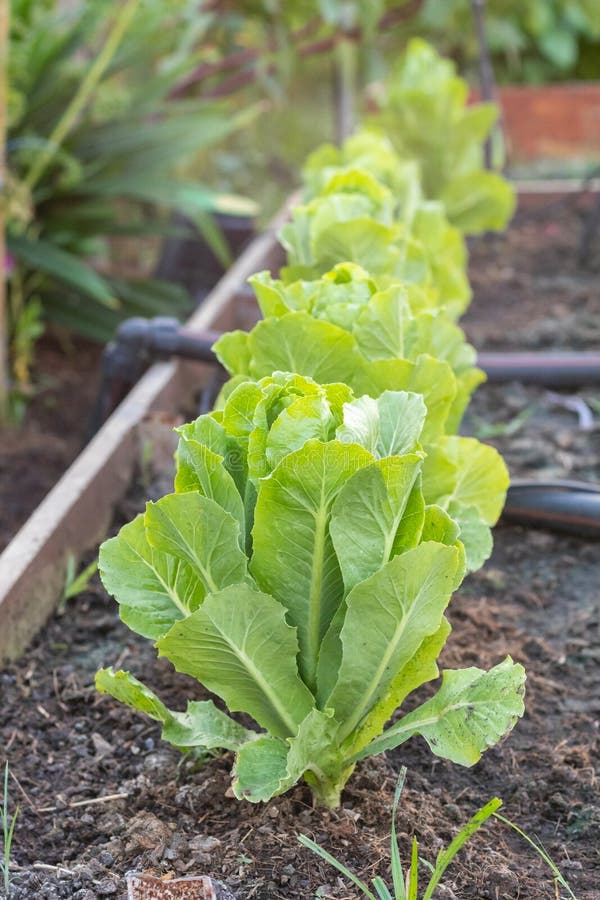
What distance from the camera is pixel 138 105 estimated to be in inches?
169

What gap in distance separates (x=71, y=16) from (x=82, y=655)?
3167 mm

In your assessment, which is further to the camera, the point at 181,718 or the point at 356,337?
the point at 356,337

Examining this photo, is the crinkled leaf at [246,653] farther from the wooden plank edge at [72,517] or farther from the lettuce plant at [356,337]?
the wooden plank edge at [72,517]

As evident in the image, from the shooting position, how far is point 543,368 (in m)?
2.57

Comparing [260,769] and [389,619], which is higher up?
[389,619]

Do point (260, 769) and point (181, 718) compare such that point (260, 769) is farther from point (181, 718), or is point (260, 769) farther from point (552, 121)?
point (552, 121)

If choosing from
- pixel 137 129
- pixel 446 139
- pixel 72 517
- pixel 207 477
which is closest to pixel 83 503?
pixel 72 517

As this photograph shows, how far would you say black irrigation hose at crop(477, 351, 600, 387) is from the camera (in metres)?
2.54

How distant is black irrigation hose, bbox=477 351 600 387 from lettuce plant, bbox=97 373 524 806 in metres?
1.30

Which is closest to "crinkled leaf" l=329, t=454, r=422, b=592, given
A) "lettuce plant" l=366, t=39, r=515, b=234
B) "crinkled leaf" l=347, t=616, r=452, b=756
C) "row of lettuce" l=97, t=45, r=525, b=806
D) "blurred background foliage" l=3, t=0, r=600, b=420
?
"row of lettuce" l=97, t=45, r=525, b=806

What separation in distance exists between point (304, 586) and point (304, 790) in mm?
281

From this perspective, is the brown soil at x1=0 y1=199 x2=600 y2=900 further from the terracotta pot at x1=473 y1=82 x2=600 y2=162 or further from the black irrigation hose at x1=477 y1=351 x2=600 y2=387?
the terracotta pot at x1=473 y1=82 x2=600 y2=162

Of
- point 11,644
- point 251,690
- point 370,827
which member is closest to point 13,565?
point 11,644

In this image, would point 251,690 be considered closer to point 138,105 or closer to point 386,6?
point 138,105
